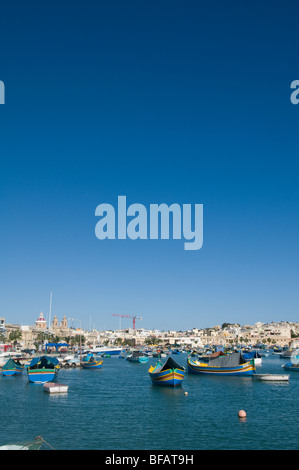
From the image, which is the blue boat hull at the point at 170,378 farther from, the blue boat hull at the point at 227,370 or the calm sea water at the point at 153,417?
the blue boat hull at the point at 227,370

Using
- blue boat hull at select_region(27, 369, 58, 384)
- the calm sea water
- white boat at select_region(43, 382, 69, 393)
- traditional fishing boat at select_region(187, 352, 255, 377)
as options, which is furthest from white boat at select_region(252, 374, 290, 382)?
blue boat hull at select_region(27, 369, 58, 384)

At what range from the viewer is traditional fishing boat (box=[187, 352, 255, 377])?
62688 millimetres

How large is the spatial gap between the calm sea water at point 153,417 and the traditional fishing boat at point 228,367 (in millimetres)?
9432

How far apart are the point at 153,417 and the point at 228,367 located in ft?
113

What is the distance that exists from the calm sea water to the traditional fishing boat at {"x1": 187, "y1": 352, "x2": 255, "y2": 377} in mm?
9432

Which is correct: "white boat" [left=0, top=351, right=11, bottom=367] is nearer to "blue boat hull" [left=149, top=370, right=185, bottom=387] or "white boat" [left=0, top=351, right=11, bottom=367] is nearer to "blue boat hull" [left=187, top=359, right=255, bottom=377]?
"blue boat hull" [left=187, top=359, right=255, bottom=377]

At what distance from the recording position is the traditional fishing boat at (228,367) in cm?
6269

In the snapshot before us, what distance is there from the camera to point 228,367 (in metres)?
64.1

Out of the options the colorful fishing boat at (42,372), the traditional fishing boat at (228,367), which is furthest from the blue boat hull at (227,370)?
the colorful fishing boat at (42,372)

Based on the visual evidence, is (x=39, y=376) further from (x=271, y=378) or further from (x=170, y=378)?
(x=271, y=378)

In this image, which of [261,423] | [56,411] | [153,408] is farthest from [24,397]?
[261,423]

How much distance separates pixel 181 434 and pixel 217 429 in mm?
2989

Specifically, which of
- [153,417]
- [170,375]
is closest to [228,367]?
[170,375]
